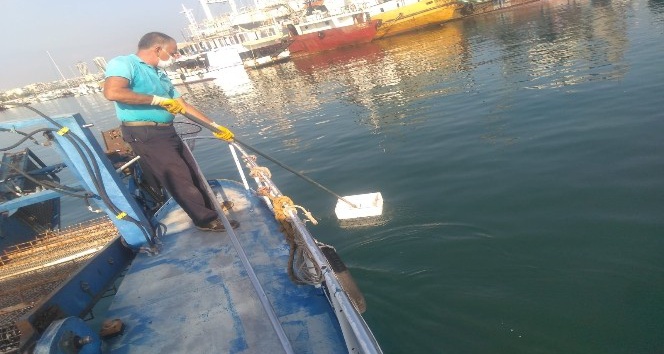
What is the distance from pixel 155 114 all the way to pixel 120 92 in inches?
21.0

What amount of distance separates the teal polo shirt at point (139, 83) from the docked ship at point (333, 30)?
44.5 metres

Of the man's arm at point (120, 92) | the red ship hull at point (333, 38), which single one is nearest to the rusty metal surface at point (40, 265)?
the man's arm at point (120, 92)

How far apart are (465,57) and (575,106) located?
13785mm

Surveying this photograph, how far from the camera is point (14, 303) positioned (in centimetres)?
481

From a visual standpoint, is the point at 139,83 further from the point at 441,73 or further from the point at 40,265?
the point at 441,73

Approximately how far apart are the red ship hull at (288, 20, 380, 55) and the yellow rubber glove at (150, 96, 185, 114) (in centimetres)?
4480

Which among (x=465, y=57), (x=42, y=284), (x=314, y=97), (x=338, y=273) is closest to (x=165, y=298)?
(x=338, y=273)

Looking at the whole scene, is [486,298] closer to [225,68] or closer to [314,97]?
[314,97]

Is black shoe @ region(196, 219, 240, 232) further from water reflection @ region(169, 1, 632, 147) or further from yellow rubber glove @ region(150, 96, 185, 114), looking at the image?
water reflection @ region(169, 1, 632, 147)

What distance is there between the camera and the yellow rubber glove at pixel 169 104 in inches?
156

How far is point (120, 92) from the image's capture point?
12.4 feet

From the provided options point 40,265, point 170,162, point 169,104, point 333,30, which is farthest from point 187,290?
point 333,30

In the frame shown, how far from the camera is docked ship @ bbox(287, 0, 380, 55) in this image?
45.6 m

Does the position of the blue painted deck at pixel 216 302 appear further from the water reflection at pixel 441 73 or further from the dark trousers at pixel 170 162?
the water reflection at pixel 441 73
